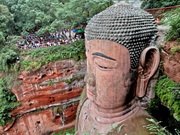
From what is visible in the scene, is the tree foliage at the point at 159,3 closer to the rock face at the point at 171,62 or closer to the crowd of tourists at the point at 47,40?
the crowd of tourists at the point at 47,40

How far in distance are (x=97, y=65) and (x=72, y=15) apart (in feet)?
22.6

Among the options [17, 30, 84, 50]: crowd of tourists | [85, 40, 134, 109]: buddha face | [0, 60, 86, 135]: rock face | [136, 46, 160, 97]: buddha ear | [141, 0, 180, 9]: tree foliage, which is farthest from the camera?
[17, 30, 84, 50]: crowd of tourists

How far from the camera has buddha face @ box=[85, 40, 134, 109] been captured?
2.83 meters

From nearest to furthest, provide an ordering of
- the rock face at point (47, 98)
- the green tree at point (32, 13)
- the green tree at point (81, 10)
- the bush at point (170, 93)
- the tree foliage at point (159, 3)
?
1. the bush at point (170, 93)
2. the tree foliage at point (159, 3)
3. the green tree at point (81, 10)
4. the rock face at point (47, 98)
5. the green tree at point (32, 13)

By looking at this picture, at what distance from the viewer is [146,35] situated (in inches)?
114

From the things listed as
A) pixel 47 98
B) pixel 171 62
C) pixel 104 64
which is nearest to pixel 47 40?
pixel 47 98

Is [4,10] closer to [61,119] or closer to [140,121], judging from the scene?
[61,119]

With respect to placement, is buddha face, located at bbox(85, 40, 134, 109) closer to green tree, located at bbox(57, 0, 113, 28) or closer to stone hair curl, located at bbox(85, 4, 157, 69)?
stone hair curl, located at bbox(85, 4, 157, 69)

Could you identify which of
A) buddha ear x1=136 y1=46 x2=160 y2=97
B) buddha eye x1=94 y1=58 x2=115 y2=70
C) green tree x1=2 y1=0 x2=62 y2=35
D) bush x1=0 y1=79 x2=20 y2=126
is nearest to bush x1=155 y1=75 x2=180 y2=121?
buddha ear x1=136 y1=46 x2=160 y2=97

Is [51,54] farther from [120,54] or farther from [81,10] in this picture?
[120,54]

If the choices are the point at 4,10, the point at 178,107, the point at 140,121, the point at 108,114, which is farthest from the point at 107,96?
the point at 4,10

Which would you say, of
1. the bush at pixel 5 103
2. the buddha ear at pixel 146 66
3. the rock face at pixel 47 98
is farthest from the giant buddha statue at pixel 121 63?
the bush at pixel 5 103

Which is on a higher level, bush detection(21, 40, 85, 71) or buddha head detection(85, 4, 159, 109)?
buddha head detection(85, 4, 159, 109)

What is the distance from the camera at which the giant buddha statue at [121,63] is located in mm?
2779
